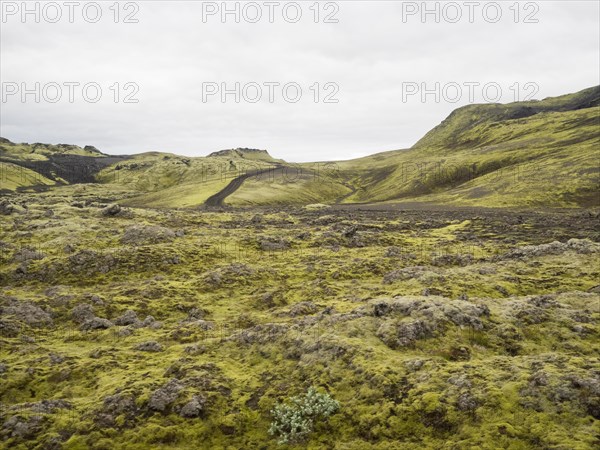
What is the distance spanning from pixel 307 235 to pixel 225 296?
2218 cm

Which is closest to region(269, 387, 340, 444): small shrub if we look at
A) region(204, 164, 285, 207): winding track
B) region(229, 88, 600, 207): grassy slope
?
region(229, 88, 600, 207): grassy slope

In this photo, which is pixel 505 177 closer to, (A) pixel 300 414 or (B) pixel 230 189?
(B) pixel 230 189

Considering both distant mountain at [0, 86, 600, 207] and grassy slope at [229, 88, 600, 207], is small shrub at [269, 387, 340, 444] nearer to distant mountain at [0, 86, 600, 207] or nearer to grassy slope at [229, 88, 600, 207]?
grassy slope at [229, 88, 600, 207]

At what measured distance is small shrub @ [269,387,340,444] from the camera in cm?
1212

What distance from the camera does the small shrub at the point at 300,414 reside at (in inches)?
477

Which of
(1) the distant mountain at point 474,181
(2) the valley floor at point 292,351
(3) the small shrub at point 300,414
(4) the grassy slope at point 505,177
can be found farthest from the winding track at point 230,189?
(3) the small shrub at point 300,414

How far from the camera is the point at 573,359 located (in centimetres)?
1398

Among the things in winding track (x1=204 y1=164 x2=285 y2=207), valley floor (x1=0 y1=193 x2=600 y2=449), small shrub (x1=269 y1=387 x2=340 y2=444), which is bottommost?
small shrub (x1=269 y1=387 x2=340 y2=444)

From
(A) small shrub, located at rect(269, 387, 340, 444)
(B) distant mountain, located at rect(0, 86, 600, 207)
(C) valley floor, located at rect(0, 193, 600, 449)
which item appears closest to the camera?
(C) valley floor, located at rect(0, 193, 600, 449)

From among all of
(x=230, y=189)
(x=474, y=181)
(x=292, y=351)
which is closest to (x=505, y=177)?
(x=474, y=181)

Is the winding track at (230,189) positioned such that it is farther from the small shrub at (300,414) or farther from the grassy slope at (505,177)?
the small shrub at (300,414)

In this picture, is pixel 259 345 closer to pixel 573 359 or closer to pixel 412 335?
pixel 412 335

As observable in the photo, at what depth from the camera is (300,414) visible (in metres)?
12.9

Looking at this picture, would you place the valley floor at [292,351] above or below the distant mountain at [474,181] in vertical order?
below
